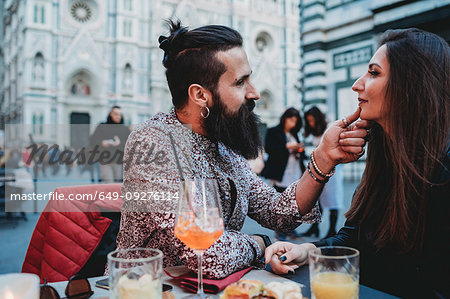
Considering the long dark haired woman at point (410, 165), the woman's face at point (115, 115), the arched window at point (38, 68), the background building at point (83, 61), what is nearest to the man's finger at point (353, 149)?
the long dark haired woman at point (410, 165)

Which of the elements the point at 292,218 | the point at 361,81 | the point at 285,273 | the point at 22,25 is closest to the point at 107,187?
the point at 292,218

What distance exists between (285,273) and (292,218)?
1.19 feet

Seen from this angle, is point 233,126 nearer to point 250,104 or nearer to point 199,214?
point 250,104

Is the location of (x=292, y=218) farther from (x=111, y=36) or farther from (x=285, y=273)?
(x=111, y=36)

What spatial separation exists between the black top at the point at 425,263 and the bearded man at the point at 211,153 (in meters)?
0.25

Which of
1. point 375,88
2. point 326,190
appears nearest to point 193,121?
point 375,88

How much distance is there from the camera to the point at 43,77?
23.0 meters

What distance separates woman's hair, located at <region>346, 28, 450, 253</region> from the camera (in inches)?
43.1

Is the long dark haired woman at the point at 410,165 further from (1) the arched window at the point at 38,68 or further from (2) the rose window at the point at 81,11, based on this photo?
(2) the rose window at the point at 81,11

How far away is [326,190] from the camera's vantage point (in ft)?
14.3

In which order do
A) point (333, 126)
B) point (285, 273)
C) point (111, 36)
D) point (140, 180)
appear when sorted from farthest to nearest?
point (111, 36) < point (333, 126) < point (140, 180) < point (285, 273)

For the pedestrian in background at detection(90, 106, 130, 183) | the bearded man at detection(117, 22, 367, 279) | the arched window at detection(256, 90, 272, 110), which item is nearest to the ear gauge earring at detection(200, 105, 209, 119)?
the bearded man at detection(117, 22, 367, 279)

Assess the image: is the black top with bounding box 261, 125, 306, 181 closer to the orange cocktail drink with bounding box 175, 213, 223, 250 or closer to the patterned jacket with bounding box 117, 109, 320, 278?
the patterned jacket with bounding box 117, 109, 320, 278

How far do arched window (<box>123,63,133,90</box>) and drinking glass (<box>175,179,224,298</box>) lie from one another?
25.1 m
